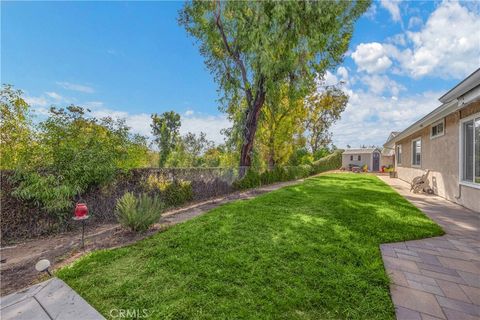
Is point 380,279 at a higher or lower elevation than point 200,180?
lower

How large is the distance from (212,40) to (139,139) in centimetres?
675

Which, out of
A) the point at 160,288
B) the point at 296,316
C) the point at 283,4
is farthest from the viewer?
the point at 283,4

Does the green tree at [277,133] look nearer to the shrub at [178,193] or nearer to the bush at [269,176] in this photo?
the bush at [269,176]

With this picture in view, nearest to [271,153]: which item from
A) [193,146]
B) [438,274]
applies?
[193,146]

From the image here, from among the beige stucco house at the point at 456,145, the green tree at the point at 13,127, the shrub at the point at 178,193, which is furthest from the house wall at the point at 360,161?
the green tree at the point at 13,127

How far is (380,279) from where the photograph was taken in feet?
8.19

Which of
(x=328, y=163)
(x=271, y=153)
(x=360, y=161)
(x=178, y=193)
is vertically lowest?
(x=178, y=193)

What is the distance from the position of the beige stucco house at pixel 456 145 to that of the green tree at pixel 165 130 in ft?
75.1

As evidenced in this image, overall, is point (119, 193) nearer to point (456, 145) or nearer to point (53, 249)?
point (53, 249)

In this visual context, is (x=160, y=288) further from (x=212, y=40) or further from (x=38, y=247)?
(x=212, y=40)

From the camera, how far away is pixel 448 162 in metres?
7.24

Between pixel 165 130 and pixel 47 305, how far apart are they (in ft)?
87.0

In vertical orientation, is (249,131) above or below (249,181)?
above

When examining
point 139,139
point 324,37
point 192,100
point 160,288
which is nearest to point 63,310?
point 160,288
